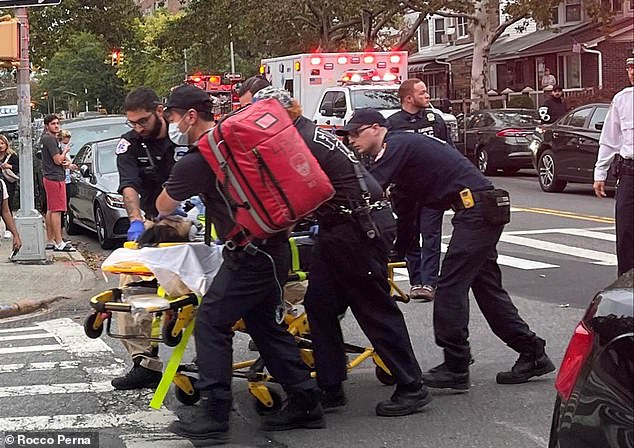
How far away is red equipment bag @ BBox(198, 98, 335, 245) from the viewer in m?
5.30

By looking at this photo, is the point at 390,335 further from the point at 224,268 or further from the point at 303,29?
the point at 303,29

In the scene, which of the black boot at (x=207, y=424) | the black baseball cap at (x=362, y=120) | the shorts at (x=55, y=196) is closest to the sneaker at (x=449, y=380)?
the black boot at (x=207, y=424)

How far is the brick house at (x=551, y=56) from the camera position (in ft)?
118

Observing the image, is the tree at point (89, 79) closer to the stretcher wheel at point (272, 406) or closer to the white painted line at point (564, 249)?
the white painted line at point (564, 249)

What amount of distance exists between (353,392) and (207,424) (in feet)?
4.57

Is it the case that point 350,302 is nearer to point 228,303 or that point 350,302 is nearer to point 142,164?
point 228,303

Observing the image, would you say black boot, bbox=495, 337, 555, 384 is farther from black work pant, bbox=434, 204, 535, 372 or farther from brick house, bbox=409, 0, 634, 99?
brick house, bbox=409, 0, 634, 99

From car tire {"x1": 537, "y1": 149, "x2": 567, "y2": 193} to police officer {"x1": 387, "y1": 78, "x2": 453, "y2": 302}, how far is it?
380 inches

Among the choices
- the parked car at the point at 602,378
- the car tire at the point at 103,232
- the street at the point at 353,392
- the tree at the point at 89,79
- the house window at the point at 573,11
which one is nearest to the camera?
the parked car at the point at 602,378

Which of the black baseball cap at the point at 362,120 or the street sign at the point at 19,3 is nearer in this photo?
the black baseball cap at the point at 362,120

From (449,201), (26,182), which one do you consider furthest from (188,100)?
(26,182)

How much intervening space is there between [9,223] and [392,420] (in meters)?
8.59

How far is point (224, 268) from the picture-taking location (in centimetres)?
570

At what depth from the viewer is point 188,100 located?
19.6 ft
